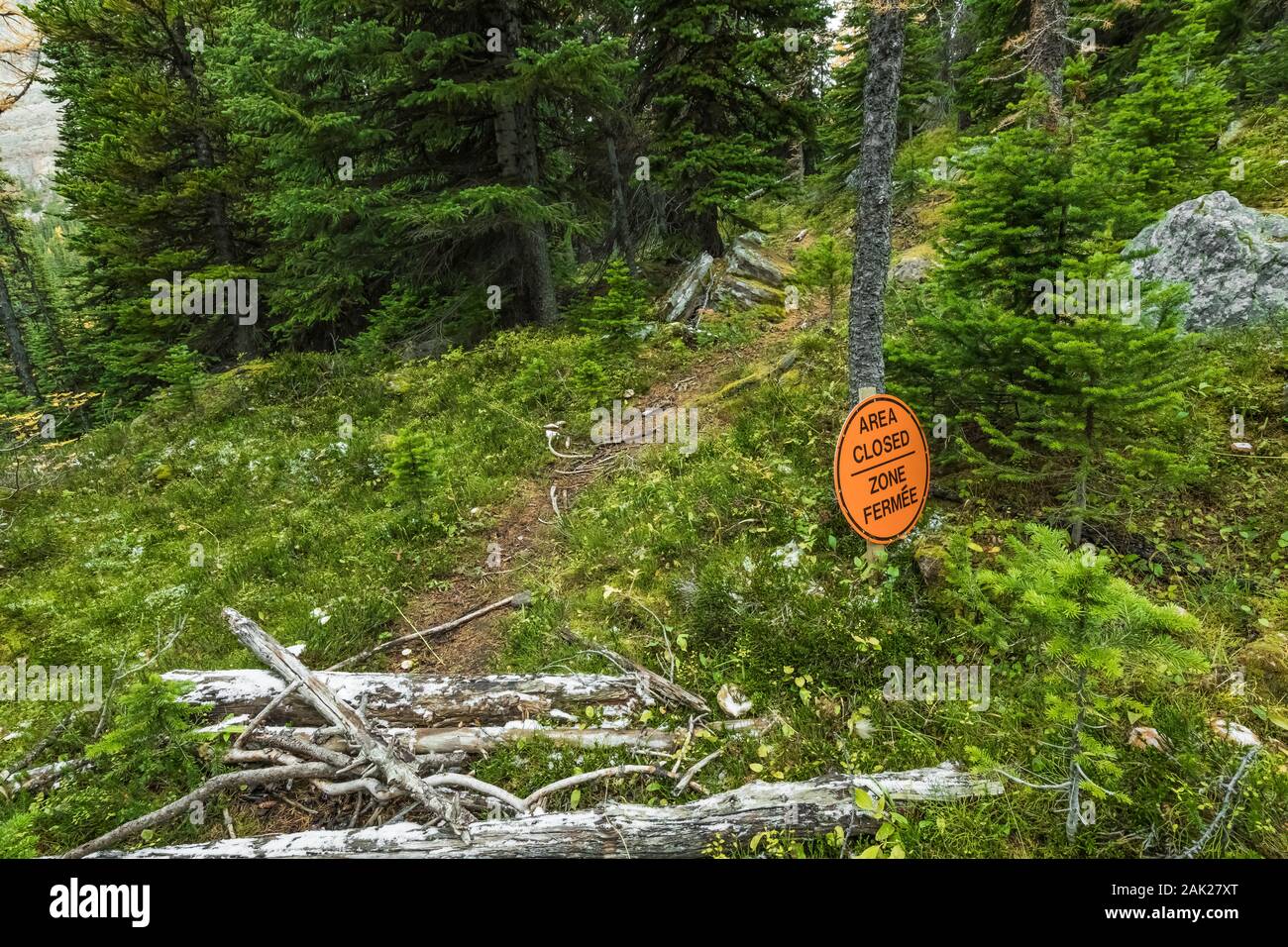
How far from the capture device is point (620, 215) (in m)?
15.1

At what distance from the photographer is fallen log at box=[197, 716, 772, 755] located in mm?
4117

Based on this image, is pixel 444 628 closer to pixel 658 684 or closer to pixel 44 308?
pixel 658 684

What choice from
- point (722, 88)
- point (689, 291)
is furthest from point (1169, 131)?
point (689, 291)

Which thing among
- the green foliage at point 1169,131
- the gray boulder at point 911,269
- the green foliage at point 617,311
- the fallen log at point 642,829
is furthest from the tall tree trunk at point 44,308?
the green foliage at point 1169,131

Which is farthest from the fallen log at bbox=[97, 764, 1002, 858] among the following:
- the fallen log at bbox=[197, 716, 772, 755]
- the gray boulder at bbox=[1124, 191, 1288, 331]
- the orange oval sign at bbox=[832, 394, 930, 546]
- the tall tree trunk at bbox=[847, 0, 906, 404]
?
the gray boulder at bbox=[1124, 191, 1288, 331]

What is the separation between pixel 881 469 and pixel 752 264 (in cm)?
1019

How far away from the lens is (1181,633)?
157 inches

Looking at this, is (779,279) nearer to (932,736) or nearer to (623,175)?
(623,175)

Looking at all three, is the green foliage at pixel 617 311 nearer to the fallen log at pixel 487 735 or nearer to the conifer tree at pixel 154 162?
the fallen log at pixel 487 735

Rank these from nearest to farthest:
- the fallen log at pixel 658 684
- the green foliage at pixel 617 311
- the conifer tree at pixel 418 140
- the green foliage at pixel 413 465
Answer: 1. the fallen log at pixel 658 684
2. the green foliage at pixel 413 465
3. the conifer tree at pixel 418 140
4. the green foliage at pixel 617 311

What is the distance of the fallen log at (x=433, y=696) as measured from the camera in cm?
441

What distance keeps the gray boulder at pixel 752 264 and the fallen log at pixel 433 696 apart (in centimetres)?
1067

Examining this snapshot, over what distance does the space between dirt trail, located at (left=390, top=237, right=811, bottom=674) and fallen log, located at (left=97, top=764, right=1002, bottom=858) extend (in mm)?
2036
